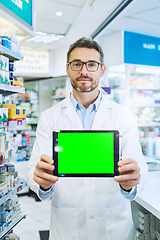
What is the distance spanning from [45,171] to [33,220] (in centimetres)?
314

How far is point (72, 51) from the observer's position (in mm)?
1479

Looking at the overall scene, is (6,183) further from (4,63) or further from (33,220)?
(33,220)

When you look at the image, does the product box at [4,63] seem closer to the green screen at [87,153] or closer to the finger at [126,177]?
the green screen at [87,153]

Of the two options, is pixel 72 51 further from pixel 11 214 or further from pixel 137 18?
pixel 137 18

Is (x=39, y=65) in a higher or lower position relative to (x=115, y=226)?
higher

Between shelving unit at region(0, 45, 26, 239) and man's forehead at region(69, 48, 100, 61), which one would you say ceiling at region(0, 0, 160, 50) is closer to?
shelving unit at region(0, 45, 26, 239)

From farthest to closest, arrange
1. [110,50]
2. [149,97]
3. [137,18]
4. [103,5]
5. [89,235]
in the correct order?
[149,97] < [110,50] < [137,18] < [103,5] < [89,235]

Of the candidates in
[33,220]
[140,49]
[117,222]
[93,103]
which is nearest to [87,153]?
[93,103]

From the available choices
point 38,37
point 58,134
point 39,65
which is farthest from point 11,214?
point 39,65

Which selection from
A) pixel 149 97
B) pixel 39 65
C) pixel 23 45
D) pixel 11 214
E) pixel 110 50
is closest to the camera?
pixel 11 214

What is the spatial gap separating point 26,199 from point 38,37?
140 inches

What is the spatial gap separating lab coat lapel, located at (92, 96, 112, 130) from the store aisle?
2.36 metres

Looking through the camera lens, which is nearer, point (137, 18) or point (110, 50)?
point (137, 18)

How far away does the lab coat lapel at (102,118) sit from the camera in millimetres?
1506
